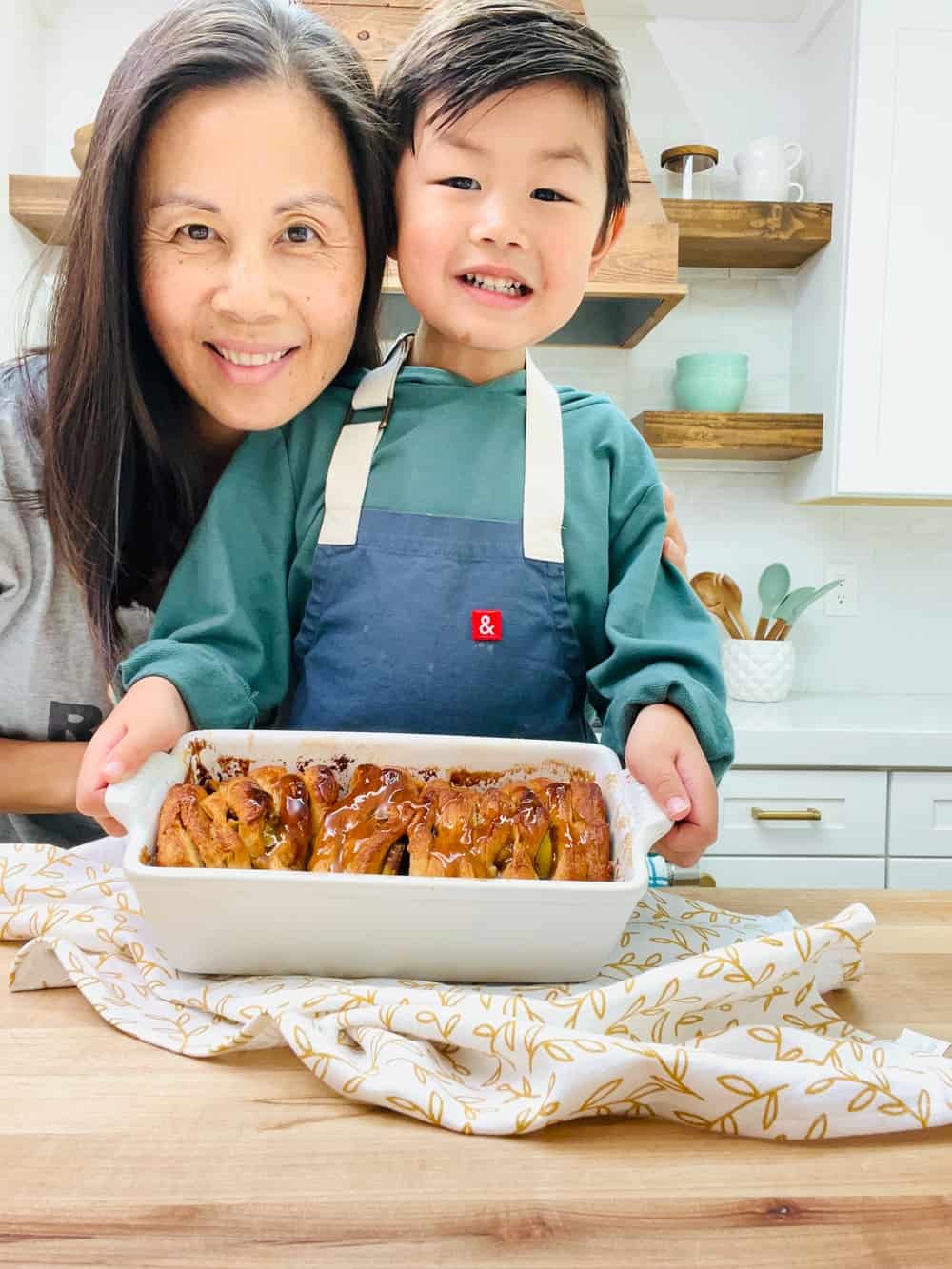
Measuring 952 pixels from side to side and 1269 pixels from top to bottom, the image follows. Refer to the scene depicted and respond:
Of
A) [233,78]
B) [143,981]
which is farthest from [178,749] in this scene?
[233,78]

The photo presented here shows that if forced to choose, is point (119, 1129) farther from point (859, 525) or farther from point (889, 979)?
point (859, 525)

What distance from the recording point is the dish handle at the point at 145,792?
66cm

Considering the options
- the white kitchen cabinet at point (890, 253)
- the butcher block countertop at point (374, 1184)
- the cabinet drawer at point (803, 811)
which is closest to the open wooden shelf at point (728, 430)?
the white kitchen cabinet at point (890, 253)

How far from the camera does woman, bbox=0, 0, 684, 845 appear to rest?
2.64ft

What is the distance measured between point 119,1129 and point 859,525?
257cm

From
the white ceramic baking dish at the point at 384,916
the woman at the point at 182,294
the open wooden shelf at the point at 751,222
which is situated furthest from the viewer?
the open wooden shelf at the point at 751,222

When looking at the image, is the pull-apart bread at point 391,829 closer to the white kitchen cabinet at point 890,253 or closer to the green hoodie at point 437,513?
the green hoodie at point 437,513

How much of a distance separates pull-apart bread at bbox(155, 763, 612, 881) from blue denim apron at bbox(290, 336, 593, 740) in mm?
202

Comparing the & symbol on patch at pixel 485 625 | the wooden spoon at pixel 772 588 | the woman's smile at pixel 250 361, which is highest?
the woman's smile at pixel 250 361

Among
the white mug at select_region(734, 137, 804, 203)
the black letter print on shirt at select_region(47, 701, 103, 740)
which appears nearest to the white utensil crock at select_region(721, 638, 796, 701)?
the white mug at select_region(734, 137, 804, 203)

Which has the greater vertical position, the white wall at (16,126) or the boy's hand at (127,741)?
the white wall at (16,126)

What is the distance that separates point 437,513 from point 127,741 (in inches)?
13.5

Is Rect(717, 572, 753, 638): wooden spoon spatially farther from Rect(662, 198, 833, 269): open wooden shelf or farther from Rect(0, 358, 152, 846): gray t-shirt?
Rect(0, 358, 152, 846): gray t-shirt

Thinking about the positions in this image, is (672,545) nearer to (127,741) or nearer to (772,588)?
(127,741)
